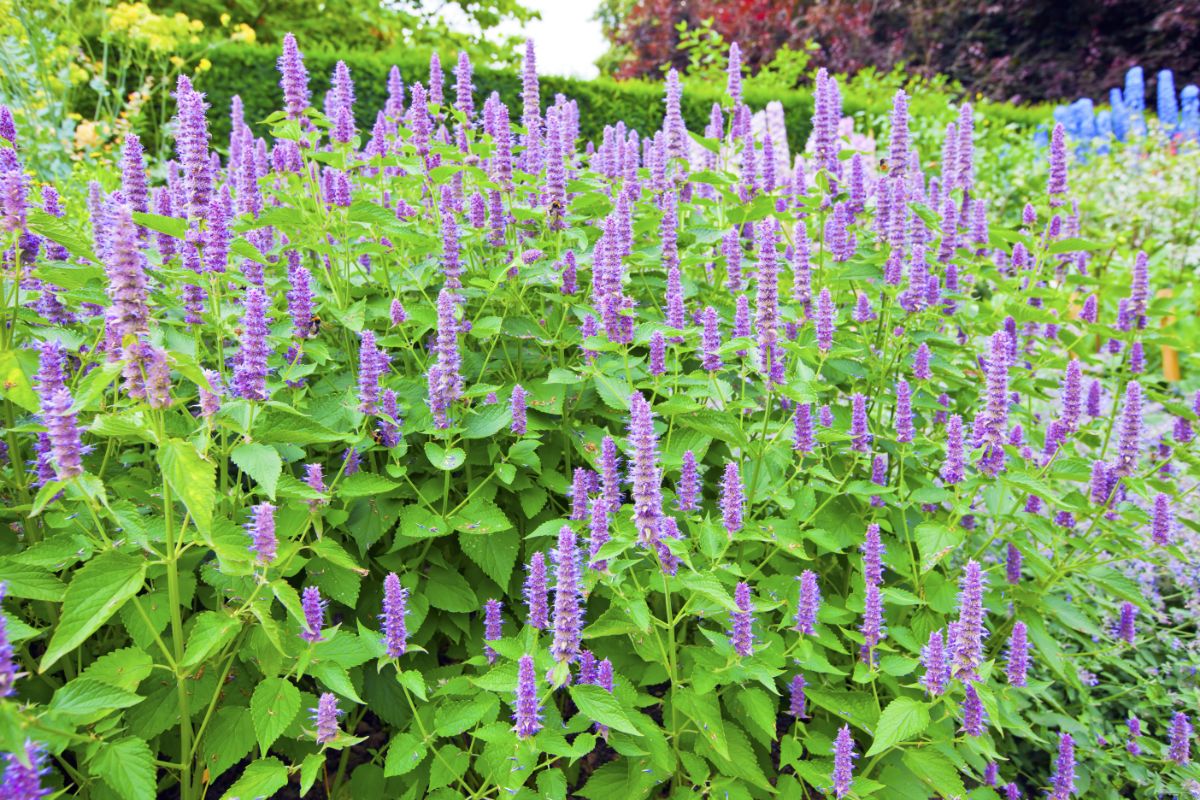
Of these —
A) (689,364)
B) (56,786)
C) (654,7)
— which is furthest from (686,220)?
(654,7)

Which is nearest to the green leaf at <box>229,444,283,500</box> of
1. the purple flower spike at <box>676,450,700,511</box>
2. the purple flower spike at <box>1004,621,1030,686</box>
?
the purple flower spike at <box>676,450,700,511</box>

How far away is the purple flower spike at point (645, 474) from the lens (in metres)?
1.90

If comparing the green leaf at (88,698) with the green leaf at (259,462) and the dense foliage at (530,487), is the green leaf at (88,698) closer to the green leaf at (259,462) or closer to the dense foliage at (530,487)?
the dense foliage at (530,487)

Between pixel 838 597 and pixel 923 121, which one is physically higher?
pixel 923 121

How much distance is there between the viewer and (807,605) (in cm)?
240

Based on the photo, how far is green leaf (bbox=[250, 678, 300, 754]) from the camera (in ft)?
6.40

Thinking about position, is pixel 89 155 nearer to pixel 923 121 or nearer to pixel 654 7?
pixel 923 121

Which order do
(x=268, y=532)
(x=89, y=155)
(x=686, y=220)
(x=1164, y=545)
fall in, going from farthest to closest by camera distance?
(x=89, y=155)
(x=686, y=220)
(x=1164, y=545)
(x=268, y=532)

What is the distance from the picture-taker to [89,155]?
686cm

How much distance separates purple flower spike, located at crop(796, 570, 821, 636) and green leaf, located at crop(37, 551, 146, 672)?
1.68m

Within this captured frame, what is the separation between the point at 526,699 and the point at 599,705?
0.60 feet

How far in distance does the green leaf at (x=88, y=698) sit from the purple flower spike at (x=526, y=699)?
0.80 m

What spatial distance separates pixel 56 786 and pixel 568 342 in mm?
1828

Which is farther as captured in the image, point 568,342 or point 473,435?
point 568,342
